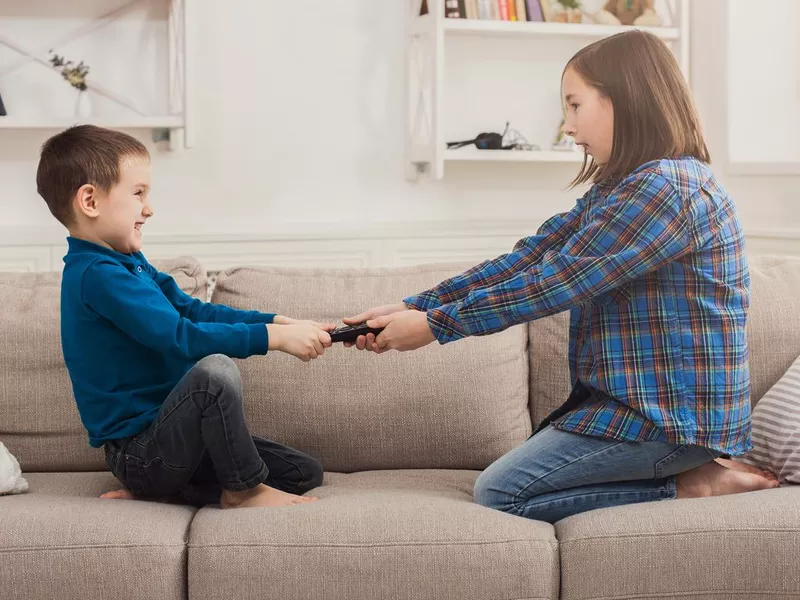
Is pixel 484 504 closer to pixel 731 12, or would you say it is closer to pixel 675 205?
pixel 675 205

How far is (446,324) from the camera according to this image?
71.4 inches

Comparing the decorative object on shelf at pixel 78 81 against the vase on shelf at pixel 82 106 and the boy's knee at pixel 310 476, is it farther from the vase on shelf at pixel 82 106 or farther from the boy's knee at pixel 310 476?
the boy's knee at pixel 310 476

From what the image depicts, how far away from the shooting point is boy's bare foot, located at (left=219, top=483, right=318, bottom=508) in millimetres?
1802

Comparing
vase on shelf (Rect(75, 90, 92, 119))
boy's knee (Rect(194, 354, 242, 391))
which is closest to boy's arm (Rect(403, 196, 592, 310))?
boy's knee (Rect(194, 354, 242, 391))

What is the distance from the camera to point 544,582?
1572mm

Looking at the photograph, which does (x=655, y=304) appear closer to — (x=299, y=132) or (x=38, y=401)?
(x=38, y=401)

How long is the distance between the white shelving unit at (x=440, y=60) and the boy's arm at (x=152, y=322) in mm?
1542

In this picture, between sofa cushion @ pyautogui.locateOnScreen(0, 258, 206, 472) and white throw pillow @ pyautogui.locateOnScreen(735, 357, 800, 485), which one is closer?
white throw pillow @ pyautogui.locateOnScreen(735, 357, 800, 485)

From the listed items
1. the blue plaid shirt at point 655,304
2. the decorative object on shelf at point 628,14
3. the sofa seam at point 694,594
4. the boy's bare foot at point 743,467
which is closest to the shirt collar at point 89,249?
the blue plaid shirt at point 655,304

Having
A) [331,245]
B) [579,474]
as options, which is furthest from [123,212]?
[331,245]

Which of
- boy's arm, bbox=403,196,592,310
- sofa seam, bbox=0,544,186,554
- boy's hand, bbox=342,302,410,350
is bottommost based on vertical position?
sofa seam, bbox=0,544,186,554

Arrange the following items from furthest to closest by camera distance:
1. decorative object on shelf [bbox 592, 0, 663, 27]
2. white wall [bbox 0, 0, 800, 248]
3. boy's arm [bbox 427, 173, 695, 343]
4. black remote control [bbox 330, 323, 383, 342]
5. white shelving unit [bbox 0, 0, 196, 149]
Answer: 1. decorative object on shelf [bbox 592, 0, 663, 27]
2. white wall [bbox 0, 0, 800, 248]
3. white shelving unit [bbox 0, 0, 196, 149]
4. black remote control [bbox 330, 323, 383, 342]
5. boy's arm [bbox 427, 173, 695, 343]

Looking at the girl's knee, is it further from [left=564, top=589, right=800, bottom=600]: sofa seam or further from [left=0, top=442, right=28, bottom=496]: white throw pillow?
[left=0, top=442, right=28, bottom=496]: white throw pillow

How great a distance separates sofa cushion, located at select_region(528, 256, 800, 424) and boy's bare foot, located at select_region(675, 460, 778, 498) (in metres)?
0.29
